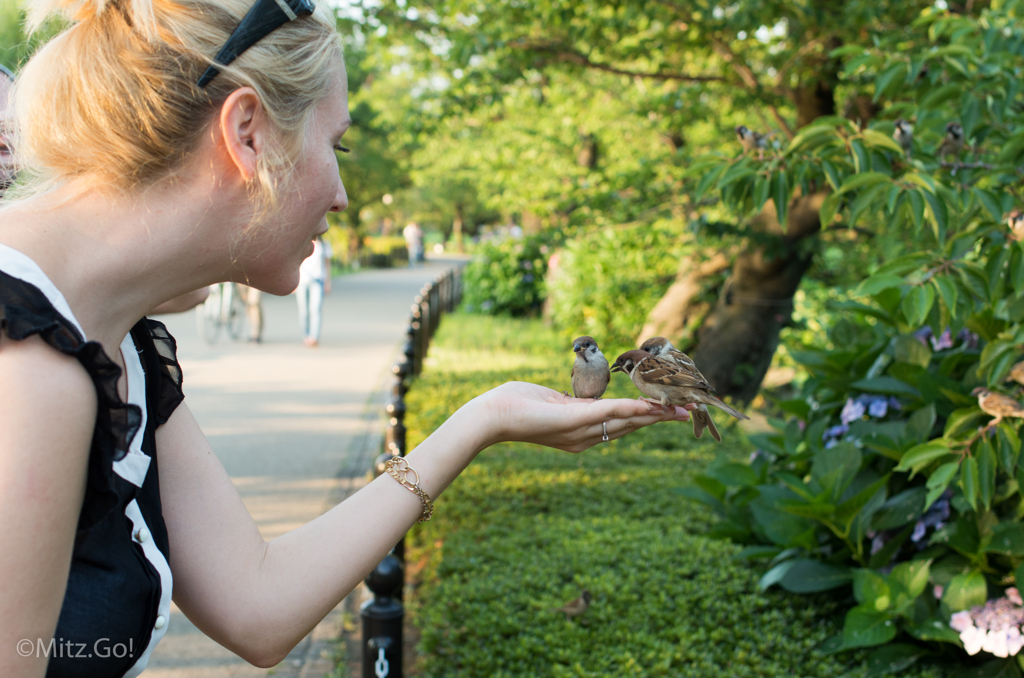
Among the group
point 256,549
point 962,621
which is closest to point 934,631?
point 962,621

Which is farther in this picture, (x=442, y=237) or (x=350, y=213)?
(x=442, y=237)

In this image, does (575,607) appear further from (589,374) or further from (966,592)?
(589,374)

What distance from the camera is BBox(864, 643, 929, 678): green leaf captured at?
3357 millimetres

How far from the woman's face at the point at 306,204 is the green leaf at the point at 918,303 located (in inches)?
76.3

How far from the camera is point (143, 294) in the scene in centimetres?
135

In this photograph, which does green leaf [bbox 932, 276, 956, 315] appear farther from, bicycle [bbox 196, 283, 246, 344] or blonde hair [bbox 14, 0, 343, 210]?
bicycle [bbox 196, 283, 246, 344]

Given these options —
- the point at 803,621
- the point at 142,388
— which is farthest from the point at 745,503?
the point at 142,388

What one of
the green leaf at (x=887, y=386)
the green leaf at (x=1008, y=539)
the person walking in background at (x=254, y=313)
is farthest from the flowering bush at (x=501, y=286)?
the green leaf at (x=1008, y=539)

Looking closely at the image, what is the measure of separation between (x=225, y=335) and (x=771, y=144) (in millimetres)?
13457

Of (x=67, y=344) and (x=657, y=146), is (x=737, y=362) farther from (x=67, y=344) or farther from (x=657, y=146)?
(x=67, y=344)

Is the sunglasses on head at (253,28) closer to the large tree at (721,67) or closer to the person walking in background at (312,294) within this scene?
the large tree at (721,67)

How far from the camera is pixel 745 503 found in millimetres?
4484

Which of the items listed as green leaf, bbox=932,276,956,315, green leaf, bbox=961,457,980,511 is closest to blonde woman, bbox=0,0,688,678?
green leaf, bbox=932,276,956,315

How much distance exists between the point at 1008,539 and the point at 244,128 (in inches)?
130
